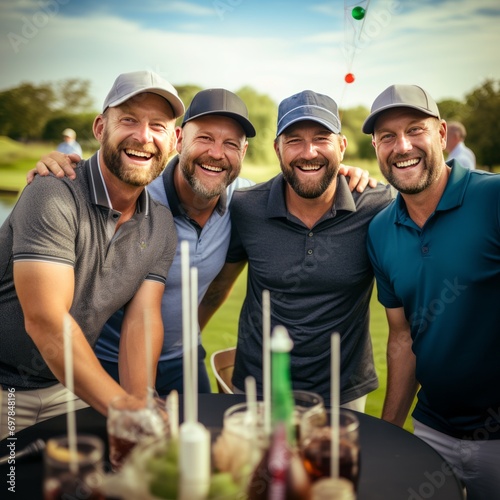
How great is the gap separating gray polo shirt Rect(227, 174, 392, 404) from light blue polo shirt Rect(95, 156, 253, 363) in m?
0.11

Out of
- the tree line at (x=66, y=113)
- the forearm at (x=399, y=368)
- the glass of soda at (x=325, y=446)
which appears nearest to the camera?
the glass of soda at (x=325, y=446)

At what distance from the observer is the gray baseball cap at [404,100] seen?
6.25ft

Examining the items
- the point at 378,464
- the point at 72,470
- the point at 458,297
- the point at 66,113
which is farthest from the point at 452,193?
the point at 66,113

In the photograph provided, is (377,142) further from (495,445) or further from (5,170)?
(5,170)

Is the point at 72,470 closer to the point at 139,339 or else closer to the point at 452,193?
the point at 139,339

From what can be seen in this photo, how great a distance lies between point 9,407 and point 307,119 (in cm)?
139

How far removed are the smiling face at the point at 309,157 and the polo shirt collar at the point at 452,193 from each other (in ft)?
0.99

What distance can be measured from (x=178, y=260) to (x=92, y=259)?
0.50 m

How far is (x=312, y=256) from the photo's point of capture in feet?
6.87

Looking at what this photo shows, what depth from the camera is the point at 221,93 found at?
88.2 inches

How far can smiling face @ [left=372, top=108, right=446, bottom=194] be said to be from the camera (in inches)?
74.4

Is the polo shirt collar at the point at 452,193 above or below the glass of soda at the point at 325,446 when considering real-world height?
above

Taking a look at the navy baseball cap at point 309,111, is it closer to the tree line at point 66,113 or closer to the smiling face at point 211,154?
the smiling face at point 211,154

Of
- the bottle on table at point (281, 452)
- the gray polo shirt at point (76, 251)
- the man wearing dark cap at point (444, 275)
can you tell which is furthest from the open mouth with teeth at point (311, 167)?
the bottle on table at point (281, 452)
